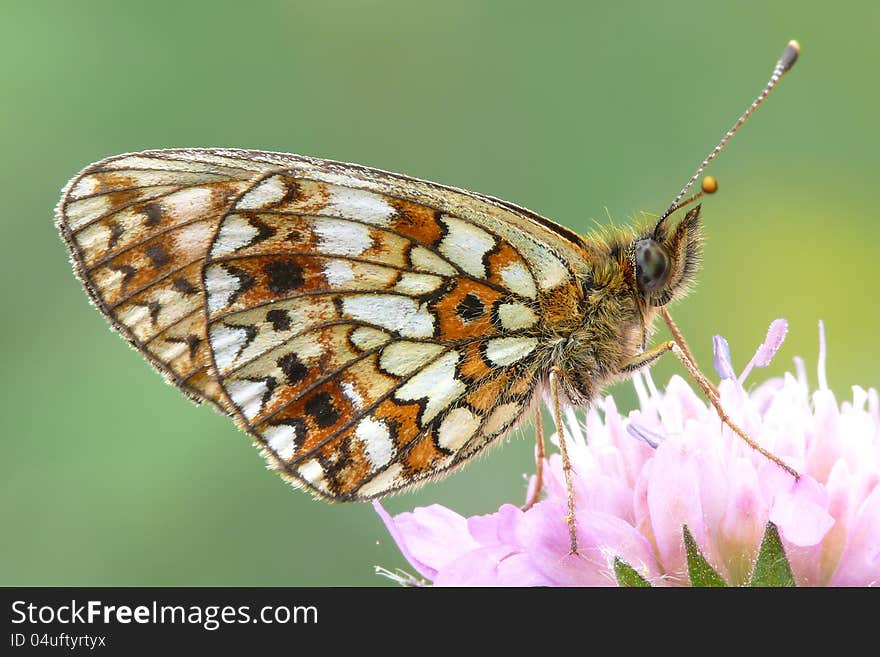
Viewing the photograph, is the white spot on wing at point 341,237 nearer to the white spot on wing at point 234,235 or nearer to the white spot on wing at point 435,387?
the white spot on wing at point 234,235

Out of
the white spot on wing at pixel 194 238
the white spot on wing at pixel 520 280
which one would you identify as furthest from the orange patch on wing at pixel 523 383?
the white spot on wing at pixel 194 238

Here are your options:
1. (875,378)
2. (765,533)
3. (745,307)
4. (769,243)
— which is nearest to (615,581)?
(765,533)

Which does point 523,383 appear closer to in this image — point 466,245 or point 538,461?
point 538,461

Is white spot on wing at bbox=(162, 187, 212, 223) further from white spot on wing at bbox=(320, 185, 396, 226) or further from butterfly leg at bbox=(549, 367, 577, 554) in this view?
butterfly leg at bbox=(549, 367, 577, 554)

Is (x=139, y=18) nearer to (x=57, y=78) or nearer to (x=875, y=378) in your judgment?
(x=57, y=78)

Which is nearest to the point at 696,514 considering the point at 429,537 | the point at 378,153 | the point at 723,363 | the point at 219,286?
the point at 723,363

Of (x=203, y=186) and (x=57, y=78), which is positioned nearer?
(x=203, y=186)

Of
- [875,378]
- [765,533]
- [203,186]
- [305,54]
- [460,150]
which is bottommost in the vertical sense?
[765,533]
